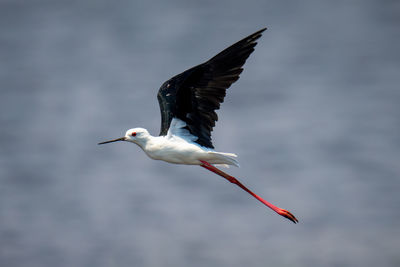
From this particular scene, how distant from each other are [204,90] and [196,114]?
448mm

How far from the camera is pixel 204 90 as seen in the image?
13.2m

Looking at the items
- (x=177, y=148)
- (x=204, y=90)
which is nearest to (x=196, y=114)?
(x=204, y=90)

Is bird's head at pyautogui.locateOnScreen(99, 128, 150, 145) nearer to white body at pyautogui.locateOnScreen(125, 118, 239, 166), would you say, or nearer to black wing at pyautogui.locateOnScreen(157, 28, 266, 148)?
white body at pyautogui.locateOnScreen(125, 118, 239, 166)

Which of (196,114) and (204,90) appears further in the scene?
(196,114)

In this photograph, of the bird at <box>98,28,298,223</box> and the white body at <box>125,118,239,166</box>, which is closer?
the bird at <box>98,28,298,223</box>

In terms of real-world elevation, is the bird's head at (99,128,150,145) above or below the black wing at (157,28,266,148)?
below

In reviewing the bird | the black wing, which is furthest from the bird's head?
the black wing

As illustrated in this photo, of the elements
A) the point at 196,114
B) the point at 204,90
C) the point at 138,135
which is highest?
the point at 204,90

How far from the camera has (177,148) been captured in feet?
43.2

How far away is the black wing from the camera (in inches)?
509

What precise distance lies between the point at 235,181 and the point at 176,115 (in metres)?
1.96

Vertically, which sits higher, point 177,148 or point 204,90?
point 204,90

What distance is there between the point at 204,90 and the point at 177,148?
3.49 ft

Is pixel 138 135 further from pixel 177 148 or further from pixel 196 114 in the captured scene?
pixel 196 114
